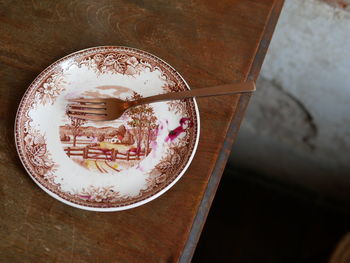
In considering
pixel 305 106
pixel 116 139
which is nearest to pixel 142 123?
pixel 116 139

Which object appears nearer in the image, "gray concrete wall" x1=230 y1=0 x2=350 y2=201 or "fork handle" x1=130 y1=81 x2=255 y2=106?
"fork handle" x1=130 y1=81 x2=255 y2=106

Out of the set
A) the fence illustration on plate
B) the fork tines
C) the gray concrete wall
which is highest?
the gray concrete wall

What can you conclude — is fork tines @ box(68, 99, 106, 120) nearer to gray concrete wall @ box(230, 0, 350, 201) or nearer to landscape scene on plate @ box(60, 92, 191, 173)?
landscape scene on plate @ box(60, 92, 191, 173)

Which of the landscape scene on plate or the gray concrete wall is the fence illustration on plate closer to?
the landscape scene on plate

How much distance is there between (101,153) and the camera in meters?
0.65

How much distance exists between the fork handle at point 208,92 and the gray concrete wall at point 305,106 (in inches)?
16.2

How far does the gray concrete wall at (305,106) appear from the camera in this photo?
0.98m

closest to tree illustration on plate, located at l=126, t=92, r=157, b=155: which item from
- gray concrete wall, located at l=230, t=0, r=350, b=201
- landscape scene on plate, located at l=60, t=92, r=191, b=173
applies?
landscape scene on plate, located at l=60, t=92, r=191, b=173

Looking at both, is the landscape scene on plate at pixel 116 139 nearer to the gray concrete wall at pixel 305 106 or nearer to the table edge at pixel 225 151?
the table edge at pixel 225 151

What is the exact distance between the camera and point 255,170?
1562mm

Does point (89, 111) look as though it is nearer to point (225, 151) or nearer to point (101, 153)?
point (101, 153)

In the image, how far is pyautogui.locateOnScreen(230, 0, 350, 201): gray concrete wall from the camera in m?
0.98

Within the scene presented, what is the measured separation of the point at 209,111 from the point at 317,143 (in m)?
0.75

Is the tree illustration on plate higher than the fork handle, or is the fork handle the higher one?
the fork handle
